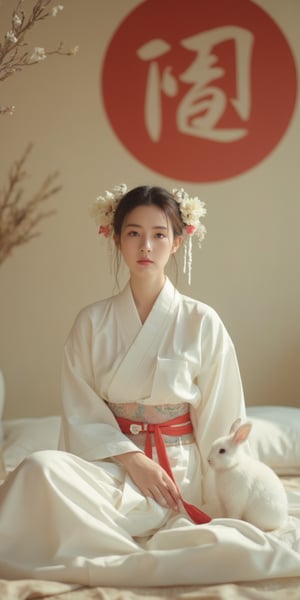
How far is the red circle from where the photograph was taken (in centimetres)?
366

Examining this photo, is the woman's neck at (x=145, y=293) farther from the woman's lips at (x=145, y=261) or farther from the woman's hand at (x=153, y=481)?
the woman's hand at (x=153, y=481)

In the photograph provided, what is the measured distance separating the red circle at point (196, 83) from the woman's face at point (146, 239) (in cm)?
145

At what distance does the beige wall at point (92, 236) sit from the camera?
3.66 m

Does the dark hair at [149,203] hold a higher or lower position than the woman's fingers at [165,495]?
higher

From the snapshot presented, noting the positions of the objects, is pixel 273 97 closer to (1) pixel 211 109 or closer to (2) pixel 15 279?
(1) pixel 211 109

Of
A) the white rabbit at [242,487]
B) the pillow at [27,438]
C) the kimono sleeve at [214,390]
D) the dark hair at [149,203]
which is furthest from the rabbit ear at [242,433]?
the pillow at [27,438]

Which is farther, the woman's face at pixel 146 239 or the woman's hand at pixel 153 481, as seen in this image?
the woman's face at pixel 146 239

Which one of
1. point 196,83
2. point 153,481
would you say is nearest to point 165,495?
point 153,481

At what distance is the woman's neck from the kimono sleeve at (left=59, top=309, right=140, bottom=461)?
176 mm

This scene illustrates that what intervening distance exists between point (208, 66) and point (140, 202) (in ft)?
5.34

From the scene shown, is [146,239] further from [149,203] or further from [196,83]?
[196,83]

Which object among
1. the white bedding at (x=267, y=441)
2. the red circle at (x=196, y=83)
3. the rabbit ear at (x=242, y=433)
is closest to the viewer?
the rabbit ear at (x=242, y=433)

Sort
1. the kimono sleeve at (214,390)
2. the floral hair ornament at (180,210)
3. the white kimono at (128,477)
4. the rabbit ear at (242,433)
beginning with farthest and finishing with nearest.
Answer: the floral hair ornament at (180,210) → the kimono sleeve at (214,390) → the rabbit ear at (242,433) → the white kimono at (128,477)

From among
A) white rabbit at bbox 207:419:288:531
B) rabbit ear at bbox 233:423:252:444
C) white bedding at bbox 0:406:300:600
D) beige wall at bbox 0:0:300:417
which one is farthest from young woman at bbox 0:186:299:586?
beige wall at bbox 0:0:300:417
